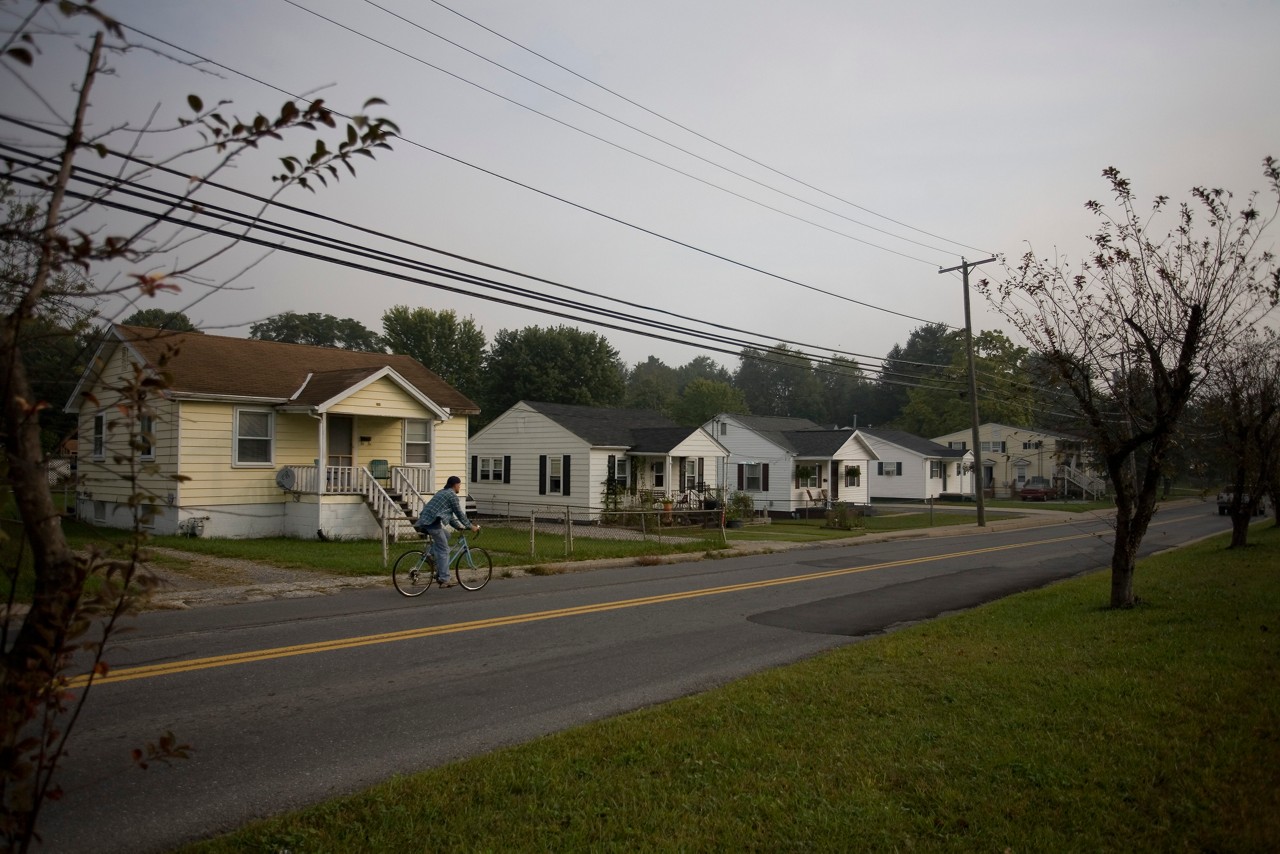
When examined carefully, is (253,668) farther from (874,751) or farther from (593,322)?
(593,322)

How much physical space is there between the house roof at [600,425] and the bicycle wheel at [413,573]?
1828 centimetres

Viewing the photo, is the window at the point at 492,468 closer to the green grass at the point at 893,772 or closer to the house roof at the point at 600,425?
the house roof at the point at 600,425

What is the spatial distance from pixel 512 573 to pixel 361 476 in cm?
847

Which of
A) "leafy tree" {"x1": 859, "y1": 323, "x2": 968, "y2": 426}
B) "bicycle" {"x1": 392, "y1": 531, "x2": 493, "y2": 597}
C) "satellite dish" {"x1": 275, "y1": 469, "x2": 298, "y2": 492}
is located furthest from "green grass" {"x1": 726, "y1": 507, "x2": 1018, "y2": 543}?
"leafy tree" {"x1": 859, "y1": 323, "x2": 968, "y2": 426}

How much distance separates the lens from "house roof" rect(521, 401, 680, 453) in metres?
33.2

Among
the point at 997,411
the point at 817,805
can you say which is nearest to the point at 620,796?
the point at 817,805

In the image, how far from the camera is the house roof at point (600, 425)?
33.2 m

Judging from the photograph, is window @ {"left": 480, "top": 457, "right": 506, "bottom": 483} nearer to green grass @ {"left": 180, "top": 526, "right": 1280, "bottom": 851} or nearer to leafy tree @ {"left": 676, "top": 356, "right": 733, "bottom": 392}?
green grass @ {"left": 180, "top": 526, "right": 1280, "bottom": 851}

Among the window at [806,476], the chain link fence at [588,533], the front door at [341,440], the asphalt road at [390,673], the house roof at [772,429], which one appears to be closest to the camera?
the asphalt road at [390,673]

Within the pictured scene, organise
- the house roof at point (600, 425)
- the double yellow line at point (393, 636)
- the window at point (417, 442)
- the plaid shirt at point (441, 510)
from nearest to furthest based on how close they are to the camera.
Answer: the double yellow line at point (393, 636) → the plaid shirt at point (441, 510) → the window at point (417, 442) → the house roof at point (600, 425)

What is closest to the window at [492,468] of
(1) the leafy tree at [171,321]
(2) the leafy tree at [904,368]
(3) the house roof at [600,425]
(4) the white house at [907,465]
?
(3) the house roof at [600,425]

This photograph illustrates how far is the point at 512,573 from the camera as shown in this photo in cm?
1664

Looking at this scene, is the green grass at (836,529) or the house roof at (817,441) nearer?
the green grass at (836,529)

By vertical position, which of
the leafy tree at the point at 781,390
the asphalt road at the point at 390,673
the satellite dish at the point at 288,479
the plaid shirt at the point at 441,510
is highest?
the leafy tree at the point at 781,390
